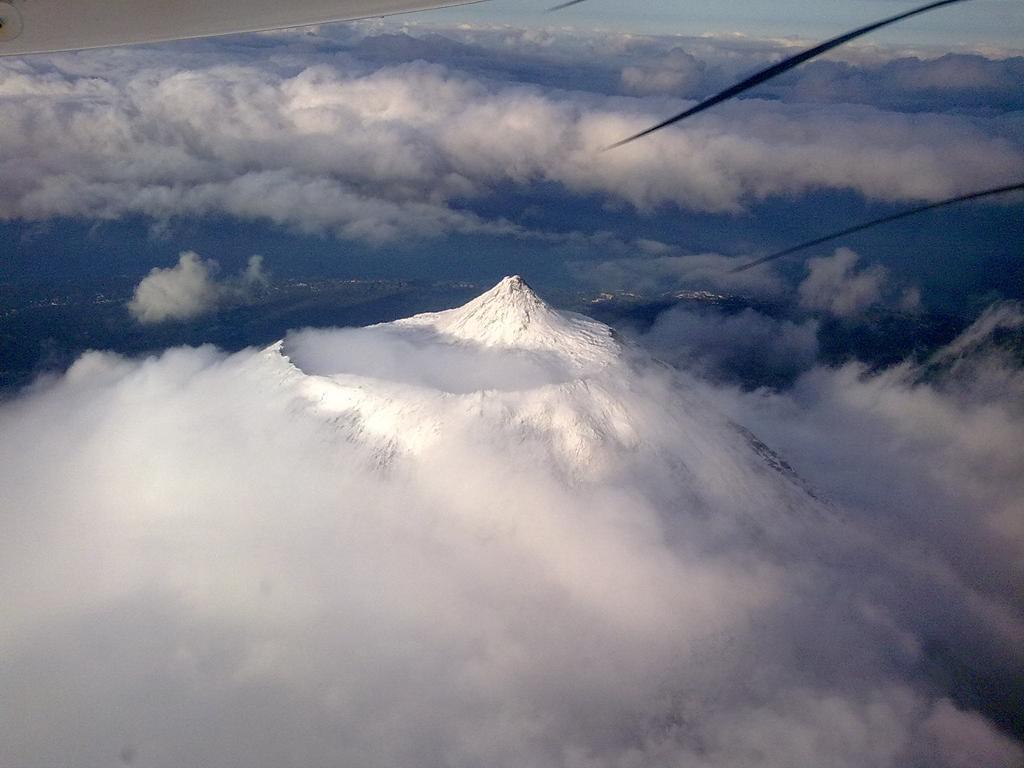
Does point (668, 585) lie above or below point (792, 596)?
below

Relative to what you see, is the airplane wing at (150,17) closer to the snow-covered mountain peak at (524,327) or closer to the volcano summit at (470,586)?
the volcano summit at (470,586)

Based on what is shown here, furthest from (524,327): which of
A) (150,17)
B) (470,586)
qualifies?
(150,17)

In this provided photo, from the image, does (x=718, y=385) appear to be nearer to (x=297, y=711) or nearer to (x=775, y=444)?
(x=775, y=444)

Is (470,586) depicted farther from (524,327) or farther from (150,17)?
(150,17)

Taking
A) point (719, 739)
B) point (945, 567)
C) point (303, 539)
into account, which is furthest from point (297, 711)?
point (945, 567)

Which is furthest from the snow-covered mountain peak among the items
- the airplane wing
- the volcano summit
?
the airplane wing

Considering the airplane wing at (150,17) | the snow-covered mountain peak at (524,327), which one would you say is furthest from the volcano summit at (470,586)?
the airplane wing at (150,17)
